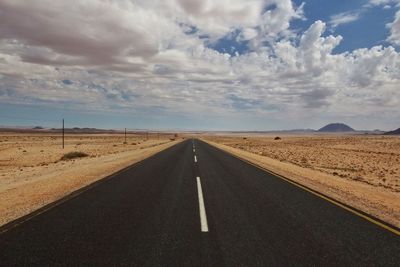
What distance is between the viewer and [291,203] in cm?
997

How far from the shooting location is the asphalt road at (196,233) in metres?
5.48

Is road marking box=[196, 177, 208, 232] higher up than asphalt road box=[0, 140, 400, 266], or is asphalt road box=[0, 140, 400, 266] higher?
road marking box=[196, 177, 208, 232]

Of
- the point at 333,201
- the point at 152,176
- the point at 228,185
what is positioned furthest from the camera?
the point at 152,176

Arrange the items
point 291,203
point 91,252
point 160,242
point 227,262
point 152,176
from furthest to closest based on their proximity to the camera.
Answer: point 152,176 → point 291,203 → point 160,242 → point 91,252 → point 227,262

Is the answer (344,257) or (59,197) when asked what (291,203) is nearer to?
(344,257)

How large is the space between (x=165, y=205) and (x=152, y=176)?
635 cm

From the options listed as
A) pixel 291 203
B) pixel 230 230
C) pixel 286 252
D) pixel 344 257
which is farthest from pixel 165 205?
pixel 344 257

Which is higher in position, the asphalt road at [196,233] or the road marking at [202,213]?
the road marking at [202,213]

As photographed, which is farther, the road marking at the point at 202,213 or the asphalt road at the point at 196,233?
the road marking at the point at 202,213

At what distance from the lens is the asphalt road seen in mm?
5484

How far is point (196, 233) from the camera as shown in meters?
6.79

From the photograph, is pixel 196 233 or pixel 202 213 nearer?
pixel 196 233

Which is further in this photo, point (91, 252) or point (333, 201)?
point (333, 201)

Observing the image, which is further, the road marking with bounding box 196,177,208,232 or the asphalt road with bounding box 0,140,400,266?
the road marking with bounding box 196,177,208,232
